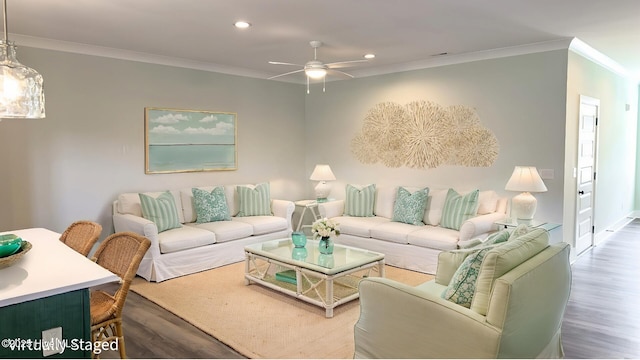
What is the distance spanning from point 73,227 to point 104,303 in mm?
831

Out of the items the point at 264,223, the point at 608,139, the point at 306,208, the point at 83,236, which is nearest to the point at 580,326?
the point at 264,223

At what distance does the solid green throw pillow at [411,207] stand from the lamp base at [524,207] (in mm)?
1114

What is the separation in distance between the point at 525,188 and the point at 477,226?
635 mm

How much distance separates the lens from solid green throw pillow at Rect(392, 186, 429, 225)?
5.48m

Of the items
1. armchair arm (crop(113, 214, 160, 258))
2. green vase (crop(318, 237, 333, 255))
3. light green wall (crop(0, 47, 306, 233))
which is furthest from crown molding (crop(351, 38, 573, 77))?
armchair arm (crop(113, 214, 160, 258))

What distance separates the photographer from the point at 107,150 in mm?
5160

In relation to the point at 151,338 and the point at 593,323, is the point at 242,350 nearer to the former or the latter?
the point at 151,338

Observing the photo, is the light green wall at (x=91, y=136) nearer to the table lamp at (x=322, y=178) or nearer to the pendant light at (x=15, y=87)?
the table lamp at (x=322, y=178)

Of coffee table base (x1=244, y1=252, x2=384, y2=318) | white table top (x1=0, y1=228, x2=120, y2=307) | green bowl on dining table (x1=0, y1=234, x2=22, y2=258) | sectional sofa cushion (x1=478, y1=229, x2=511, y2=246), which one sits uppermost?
green bowl on dining table (x1=0, y1=234, x2=22, y2=258)

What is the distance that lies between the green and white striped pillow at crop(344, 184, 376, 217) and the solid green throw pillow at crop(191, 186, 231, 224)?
169 cm

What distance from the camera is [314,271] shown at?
12.5 ft

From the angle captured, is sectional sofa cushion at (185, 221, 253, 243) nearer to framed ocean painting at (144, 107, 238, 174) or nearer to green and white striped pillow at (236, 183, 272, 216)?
green and white striped pillow at (236, 183, 272, 216)

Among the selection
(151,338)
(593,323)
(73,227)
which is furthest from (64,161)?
(593,323)

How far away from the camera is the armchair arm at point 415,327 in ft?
6.80
